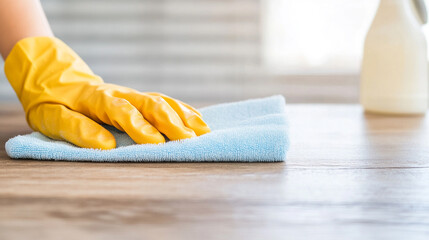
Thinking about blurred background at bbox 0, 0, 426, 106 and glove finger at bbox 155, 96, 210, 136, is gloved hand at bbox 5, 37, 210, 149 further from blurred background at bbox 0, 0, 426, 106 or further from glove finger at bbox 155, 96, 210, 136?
blurred background at bbox 0, 0, 426, 106

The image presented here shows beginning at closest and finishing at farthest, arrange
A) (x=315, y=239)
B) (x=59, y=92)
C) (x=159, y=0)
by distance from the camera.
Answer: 1. (x=315, y=239)
2. (x=59, y=92)
3. (x=159, y=0)

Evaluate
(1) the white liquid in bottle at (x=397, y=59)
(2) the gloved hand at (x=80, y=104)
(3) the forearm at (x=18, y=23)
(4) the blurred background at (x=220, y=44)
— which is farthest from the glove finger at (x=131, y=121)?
(4) the blurred background at (x=220, y=44)

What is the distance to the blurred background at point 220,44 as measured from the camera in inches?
113

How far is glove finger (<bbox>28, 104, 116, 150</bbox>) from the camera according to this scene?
0.63m

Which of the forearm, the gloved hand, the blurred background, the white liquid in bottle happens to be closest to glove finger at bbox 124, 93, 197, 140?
the gloved hand

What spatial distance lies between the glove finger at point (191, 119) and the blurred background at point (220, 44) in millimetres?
2166

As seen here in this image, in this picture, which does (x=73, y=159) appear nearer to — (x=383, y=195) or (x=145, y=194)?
(x=145, y=194)

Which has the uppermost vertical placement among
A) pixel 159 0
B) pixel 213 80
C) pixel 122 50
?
pixel 159 0

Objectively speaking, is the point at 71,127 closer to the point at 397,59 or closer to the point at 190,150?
the point at 190,150

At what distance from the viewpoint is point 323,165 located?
603 millimetres

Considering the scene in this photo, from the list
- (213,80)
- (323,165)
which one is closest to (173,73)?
(213,80)

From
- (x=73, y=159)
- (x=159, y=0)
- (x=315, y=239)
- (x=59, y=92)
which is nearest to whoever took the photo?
(x=315, y=239)

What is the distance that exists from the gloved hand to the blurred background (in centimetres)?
208

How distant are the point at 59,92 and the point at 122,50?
2.19m
